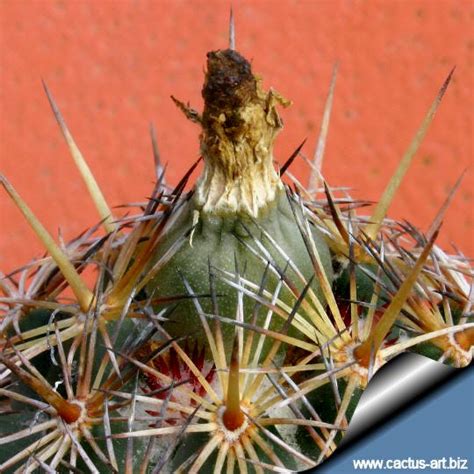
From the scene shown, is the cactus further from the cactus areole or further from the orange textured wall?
the orange textured wall

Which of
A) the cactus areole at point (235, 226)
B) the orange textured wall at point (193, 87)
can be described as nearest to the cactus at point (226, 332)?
the cactus areole at point (235, 226)

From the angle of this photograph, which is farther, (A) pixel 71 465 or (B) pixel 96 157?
(B) pixel 96 157

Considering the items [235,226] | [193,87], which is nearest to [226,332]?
[235,226]

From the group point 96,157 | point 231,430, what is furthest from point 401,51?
point 231,430

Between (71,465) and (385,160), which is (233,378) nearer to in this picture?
(71,465)

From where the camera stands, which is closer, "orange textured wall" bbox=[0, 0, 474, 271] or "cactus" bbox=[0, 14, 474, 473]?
"cactus" bbox=[0, 14, 474, 473]

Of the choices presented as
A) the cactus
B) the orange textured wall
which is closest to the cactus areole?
the cactus
